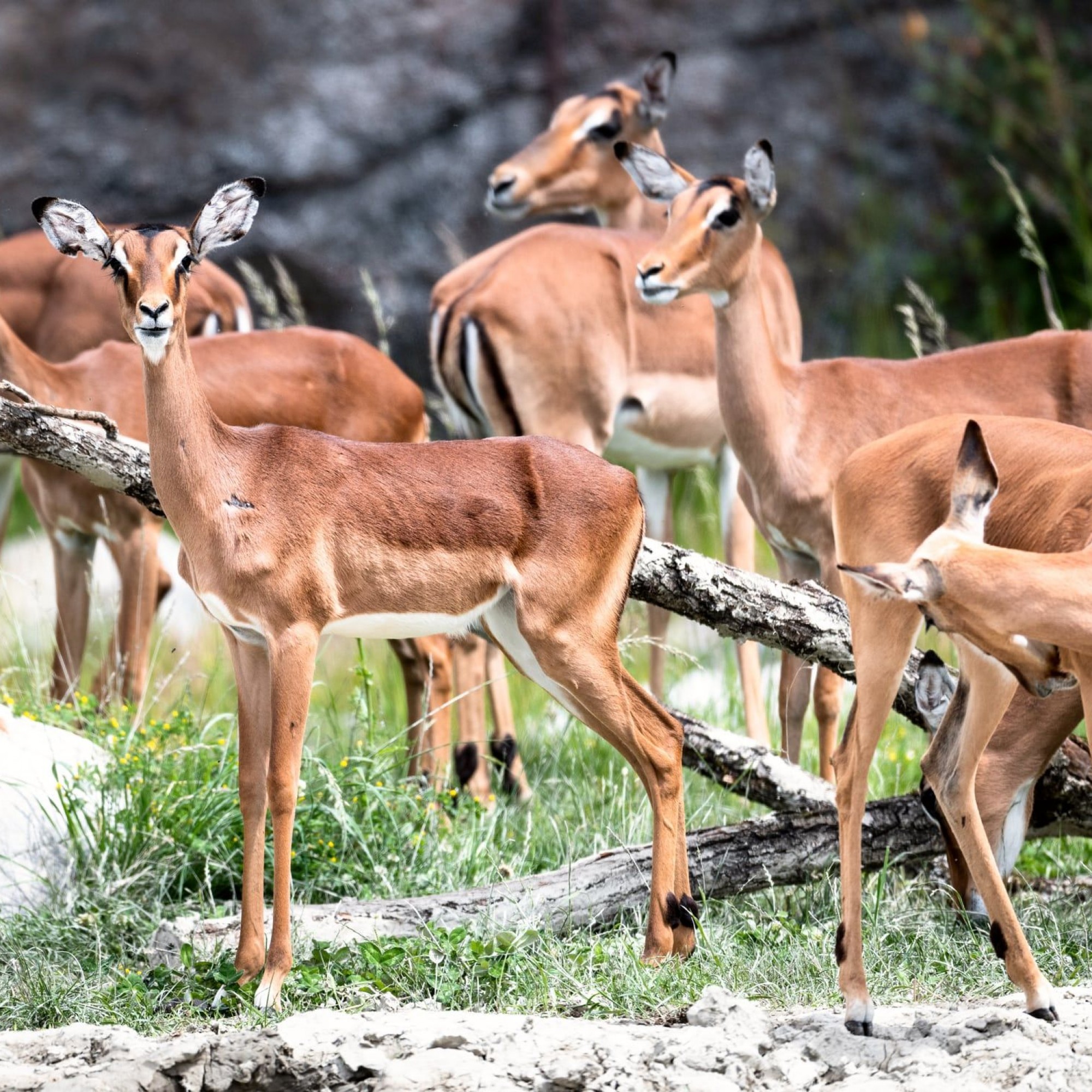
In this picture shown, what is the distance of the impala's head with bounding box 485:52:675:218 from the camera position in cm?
820

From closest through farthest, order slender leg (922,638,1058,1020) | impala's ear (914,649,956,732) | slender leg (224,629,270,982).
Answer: slender leg (922,638,1058,1020), slender leg (224,629,270,982), impala's ear (914,649,956,732)

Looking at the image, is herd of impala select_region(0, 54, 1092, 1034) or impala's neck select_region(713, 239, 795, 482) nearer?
herd of impala select_region(0, 54, 1092, 1034)

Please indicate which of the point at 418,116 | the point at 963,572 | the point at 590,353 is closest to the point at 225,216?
the point at 963,572

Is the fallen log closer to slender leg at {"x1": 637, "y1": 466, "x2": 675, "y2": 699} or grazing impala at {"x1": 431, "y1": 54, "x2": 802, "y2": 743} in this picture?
grazing impala at {"x1": 431, "y1": 54, "x2": 802, "y2": 743}

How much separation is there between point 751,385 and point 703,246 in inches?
21.0

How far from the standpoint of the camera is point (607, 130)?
8.30 m

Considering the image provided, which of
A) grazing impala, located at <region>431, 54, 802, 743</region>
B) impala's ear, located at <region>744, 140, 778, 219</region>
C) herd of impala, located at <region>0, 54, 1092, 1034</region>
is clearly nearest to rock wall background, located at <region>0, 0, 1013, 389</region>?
herd of impala, located at <region>0, 54, 1092, 1034</region>

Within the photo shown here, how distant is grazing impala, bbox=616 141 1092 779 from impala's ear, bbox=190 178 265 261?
2.01 m

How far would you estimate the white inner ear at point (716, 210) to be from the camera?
6051mm

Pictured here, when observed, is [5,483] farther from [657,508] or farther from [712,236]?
[712,236]

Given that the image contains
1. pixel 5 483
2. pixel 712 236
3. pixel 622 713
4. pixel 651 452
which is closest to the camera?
pixel 622 713

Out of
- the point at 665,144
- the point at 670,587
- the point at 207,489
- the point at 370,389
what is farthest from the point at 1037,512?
the point at 665,144

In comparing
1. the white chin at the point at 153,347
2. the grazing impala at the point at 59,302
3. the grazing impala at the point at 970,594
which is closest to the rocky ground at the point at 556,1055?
the grazing impala at the point at 970,594

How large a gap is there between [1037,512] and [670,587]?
1.30 meters
